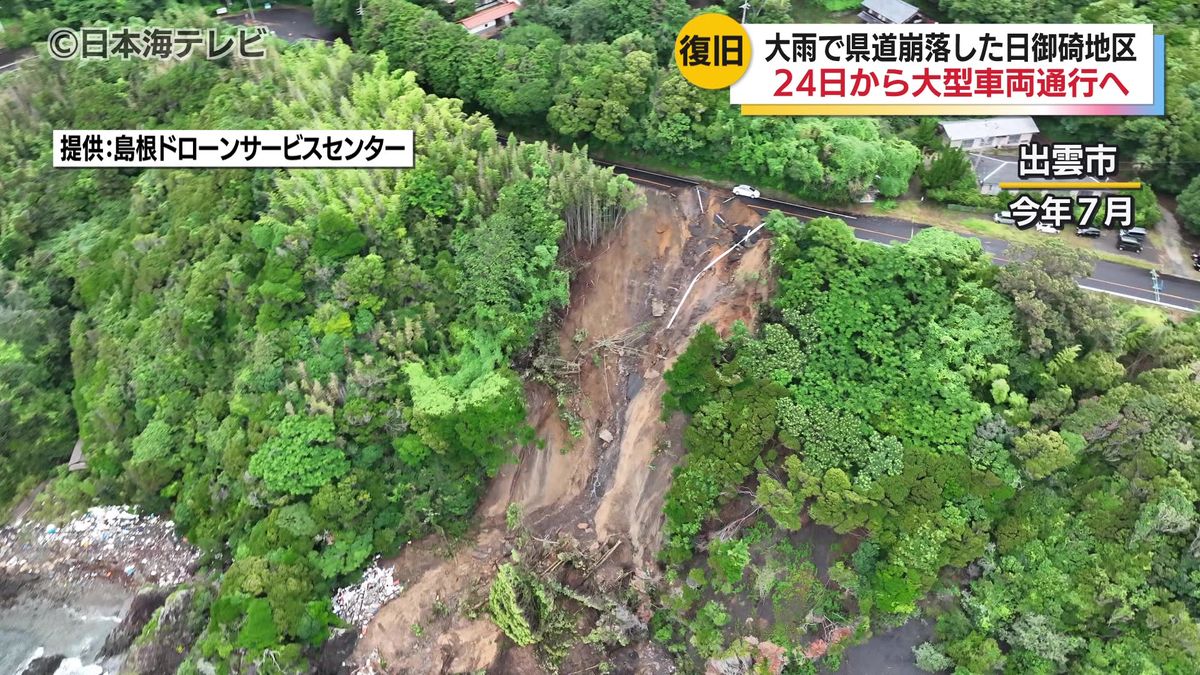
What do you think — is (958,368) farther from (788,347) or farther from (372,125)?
(372,125)

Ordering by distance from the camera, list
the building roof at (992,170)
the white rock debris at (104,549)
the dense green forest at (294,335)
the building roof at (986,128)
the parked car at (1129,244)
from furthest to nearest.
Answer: the building roof at (986,128) < the building roof at (992,170) < the parked car at (1129,244) < the white rock debris at (104,549) < the dense green forest at (294,335)

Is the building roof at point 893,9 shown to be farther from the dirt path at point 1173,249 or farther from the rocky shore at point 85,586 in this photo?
the rocky shore at point 85,586

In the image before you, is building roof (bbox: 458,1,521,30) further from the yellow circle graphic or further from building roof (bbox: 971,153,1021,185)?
building roof (bbox: 971,153,1021,185)

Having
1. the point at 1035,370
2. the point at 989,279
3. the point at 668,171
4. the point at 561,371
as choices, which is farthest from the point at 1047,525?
the point at 668,171

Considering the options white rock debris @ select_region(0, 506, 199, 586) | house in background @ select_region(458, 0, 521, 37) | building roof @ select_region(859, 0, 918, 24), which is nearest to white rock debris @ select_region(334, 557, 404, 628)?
white rock debris @ select_region(0, 506, 199, 586)

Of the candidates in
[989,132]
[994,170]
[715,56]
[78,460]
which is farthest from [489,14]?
[78,460]

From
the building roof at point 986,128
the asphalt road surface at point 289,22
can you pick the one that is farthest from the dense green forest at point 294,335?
the building roof at point 986,128
